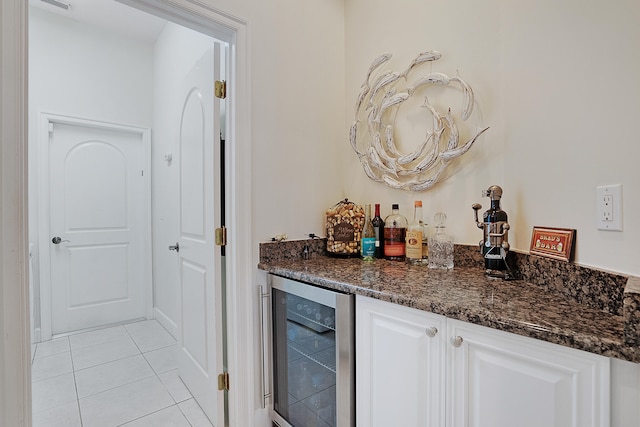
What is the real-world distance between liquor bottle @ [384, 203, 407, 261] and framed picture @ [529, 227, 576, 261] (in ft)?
1.99

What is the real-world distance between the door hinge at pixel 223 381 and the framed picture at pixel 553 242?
61.0 inches

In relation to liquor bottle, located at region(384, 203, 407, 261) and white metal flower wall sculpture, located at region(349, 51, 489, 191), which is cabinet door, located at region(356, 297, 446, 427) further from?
white metal flower wall sculpture, located at region(349, 51, 489, 191)

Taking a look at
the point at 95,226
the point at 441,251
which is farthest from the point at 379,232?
the point at 95,226

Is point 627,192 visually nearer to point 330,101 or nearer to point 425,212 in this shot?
point 425,212

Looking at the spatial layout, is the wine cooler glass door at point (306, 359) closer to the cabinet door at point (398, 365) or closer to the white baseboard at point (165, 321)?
the cabinet door at point (398, 365)

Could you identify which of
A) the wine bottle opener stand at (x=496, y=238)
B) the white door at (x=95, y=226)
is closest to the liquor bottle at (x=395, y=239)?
the wine bottle opener stand at (x=496, y=238)

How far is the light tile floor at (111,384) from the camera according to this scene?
69.6 inches

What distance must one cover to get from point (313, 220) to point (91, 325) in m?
2.81

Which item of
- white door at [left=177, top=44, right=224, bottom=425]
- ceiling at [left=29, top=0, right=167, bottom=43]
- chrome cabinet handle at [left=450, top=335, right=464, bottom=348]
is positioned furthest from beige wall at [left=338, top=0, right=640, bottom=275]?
ceiling at [left=29, top=0, right=167, bottom=43]

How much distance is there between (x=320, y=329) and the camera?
4.39 feet

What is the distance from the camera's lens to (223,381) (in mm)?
1618

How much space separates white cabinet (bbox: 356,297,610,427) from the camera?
2.31ft

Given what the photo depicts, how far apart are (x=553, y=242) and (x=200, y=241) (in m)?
1.66

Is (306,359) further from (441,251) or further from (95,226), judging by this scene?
(95,226)
